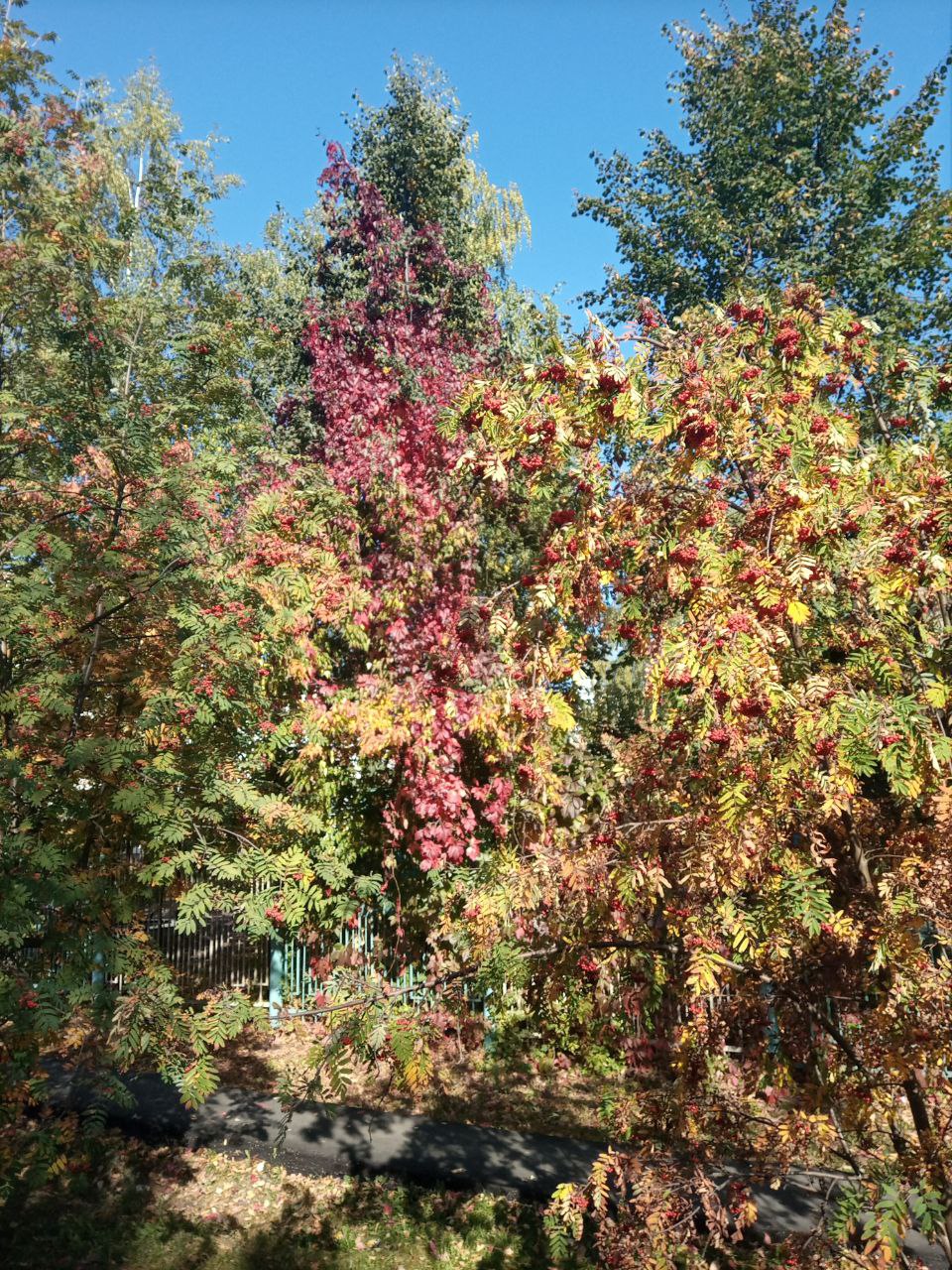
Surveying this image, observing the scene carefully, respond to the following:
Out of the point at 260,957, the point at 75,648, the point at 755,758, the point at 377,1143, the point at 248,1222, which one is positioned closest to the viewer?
the point at 755,758

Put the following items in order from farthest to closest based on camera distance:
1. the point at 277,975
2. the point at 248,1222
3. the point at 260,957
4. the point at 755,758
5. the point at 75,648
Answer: the point at 260,957 → the point at 277,975 → the point at 248,1222 → the point at 75,648 → the point at 755,758

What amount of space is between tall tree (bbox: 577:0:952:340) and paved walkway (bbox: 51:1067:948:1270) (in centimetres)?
1156

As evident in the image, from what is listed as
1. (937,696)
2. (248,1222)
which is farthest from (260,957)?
(937,696)

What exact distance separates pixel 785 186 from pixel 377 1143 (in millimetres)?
14496

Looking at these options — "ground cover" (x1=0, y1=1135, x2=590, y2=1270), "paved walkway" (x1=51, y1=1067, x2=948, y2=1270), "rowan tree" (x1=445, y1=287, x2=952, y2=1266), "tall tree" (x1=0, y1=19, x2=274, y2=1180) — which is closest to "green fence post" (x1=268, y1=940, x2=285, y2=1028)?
"paved walkway" (x1=51, y1=1067, x2=948, y2=1270)

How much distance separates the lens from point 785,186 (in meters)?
13.5

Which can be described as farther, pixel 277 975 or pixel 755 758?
pixel 277 975

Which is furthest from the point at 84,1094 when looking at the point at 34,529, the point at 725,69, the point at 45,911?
the point at 725,69

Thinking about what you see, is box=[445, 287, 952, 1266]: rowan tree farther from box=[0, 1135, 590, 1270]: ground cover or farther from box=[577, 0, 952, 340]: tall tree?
box=[577, 0, 952, 340]: tall tree

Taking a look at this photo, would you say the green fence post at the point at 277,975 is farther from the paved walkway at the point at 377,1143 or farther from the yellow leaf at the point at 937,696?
the yellow leaf at the point at 937,696

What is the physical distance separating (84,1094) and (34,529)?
6134mm

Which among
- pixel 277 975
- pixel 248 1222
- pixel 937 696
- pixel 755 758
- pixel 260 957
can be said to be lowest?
pixel 248 1222

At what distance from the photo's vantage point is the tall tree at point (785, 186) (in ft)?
42.9

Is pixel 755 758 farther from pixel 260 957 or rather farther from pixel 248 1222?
pixel 260 957
